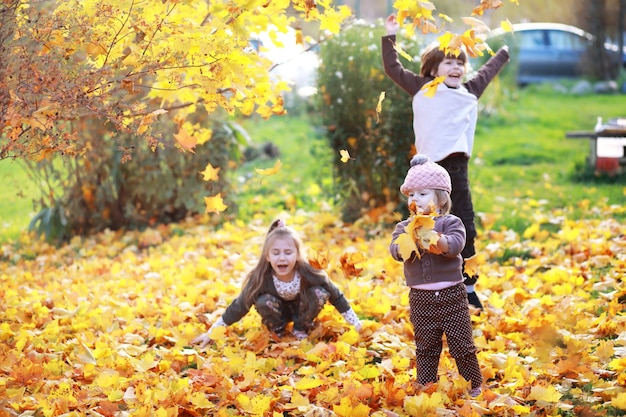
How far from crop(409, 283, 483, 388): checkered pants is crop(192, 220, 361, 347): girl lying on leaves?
31.0 inches

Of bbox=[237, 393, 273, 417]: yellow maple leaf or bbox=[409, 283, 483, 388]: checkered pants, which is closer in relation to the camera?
bbox=[237, 393, 273, 417]: yellow maple leaf

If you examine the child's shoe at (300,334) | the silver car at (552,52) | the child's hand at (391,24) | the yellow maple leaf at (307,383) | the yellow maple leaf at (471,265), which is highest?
the silver car at (552,52)

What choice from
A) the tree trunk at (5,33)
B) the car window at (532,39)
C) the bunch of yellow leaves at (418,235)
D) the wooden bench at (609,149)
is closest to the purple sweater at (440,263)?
the bunch of yellow leaves at (418,235)

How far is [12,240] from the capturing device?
7.32m

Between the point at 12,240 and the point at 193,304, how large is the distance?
10.6ft

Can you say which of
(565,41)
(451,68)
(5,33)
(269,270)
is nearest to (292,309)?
(269,270)

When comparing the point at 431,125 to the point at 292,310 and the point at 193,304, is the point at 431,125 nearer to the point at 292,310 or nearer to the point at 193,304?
the point at 292,310

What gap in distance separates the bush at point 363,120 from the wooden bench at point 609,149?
205cm

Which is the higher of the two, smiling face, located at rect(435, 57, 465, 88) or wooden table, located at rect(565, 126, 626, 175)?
smiling face, located at rect(435, 57, 465, 88)

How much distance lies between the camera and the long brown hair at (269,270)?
159 inches

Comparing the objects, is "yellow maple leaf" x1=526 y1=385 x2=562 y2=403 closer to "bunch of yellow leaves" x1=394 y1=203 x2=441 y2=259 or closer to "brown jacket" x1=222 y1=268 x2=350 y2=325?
"bunch of yellow leaves" x1=394 y1=203 x2=441 y2=259

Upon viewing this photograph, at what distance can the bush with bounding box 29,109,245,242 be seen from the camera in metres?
7.12

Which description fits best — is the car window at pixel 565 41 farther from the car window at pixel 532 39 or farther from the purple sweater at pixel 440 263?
the purple sweater at pixel 440 263

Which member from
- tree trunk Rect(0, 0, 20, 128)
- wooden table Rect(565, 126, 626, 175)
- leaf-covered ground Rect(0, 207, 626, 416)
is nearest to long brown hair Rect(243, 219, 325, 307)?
leaf-covered ground Rect(0, 207, 626, 416)
